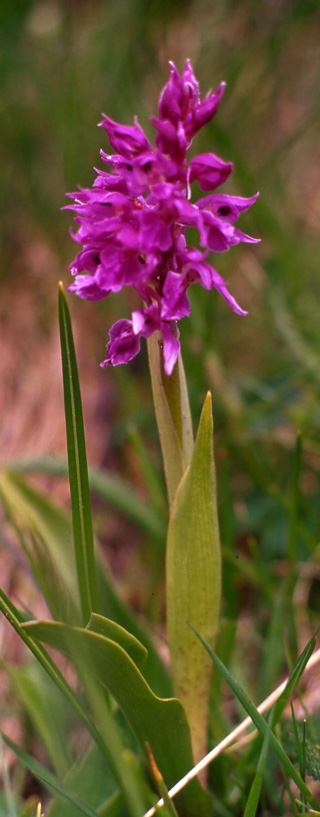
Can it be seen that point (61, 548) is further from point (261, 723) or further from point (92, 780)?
point (261, 723)

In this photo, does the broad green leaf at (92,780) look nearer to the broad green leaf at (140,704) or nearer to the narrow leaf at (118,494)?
the broad green leaf at (140,704)

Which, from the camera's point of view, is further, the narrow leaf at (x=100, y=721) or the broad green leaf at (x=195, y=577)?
A: the broad green leaf at (x=195, y=577)

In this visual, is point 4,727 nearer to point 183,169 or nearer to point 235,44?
point 183,169

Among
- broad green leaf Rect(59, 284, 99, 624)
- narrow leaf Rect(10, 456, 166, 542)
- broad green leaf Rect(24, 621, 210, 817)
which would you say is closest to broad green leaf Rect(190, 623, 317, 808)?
broad green leaf Rect(24, 621, 210, 817)

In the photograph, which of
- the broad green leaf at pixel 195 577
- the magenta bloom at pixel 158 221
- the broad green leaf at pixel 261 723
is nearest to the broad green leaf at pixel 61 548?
the broad green leaf at pixel 195 577

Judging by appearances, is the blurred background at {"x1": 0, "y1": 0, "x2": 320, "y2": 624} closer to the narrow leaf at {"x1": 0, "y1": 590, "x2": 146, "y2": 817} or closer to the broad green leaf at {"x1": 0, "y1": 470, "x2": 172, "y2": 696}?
the broad green leaf at {"x1": 0, "y1": 470, "x2": 172, "y2": 696}

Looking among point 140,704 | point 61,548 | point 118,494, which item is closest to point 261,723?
point 140,704

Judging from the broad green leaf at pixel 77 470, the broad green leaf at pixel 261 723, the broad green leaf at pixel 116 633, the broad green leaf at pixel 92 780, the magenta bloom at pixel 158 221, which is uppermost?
the magenta bloom at pixel 158 221
